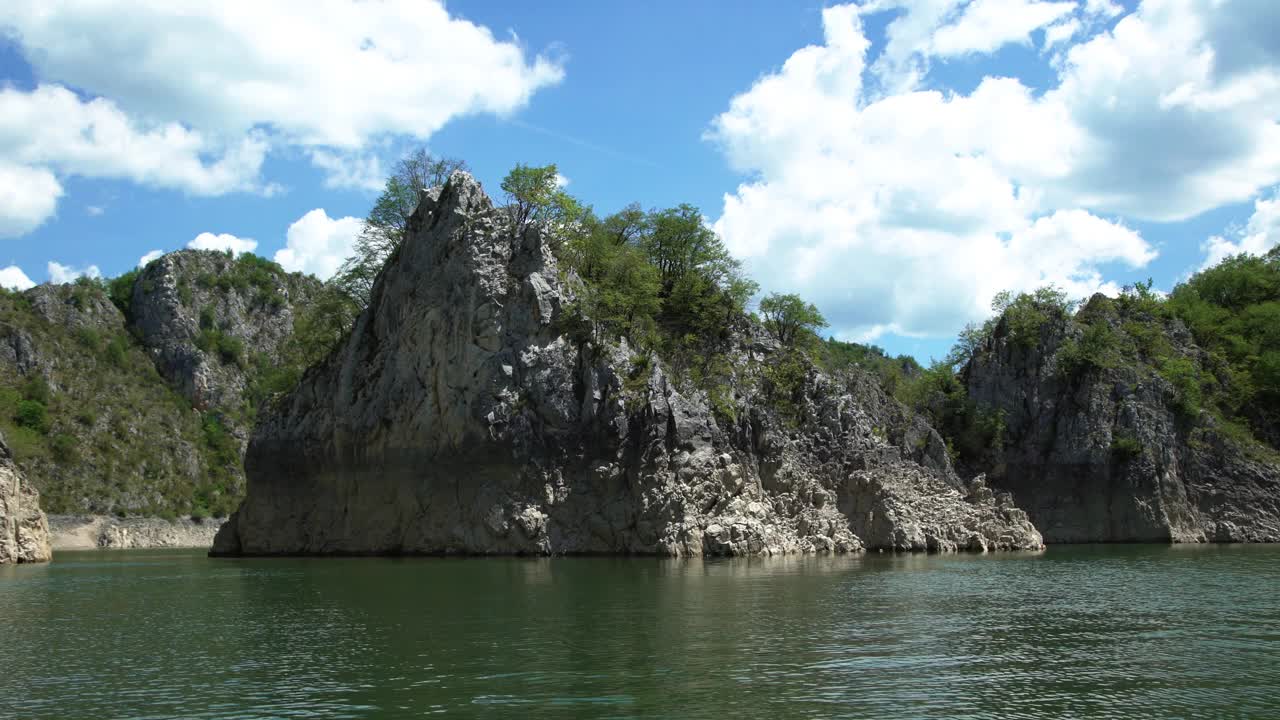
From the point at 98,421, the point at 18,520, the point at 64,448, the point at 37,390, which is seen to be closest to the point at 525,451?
the point at 18,520

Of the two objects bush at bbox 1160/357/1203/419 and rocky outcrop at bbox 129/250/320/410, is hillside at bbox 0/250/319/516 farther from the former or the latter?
bush at bbox 1160/357/1203/419

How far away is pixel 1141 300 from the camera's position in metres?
85.1

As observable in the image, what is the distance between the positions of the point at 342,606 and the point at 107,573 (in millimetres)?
27129

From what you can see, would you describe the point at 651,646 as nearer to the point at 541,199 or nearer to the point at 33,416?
the point at 541,199

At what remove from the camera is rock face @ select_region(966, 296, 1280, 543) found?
7269cm

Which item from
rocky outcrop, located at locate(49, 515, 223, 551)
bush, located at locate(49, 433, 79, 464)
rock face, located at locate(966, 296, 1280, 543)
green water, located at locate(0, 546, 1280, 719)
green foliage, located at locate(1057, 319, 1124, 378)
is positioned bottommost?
green water, located at locate(0, 546, 1280, 719)

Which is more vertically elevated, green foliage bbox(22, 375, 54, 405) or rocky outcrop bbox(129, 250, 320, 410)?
rocky outcrop bbox(129, 250, 320, 410)

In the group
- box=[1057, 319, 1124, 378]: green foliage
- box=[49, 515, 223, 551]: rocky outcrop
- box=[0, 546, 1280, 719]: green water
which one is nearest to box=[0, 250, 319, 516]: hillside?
box=[49, 515, 223, 551]: rocky outcrop

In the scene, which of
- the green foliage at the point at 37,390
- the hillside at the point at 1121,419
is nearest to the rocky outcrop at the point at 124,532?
the green foliage at the point at 37,390

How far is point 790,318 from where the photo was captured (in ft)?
233

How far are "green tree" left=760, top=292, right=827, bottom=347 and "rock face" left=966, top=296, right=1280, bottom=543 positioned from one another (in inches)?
747

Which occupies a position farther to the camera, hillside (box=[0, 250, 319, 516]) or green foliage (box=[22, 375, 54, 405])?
green foliage (box=[22, 375, 54, 405])

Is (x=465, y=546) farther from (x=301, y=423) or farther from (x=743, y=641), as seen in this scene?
(x=743, y=641)

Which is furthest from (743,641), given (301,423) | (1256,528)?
(1256,528)
